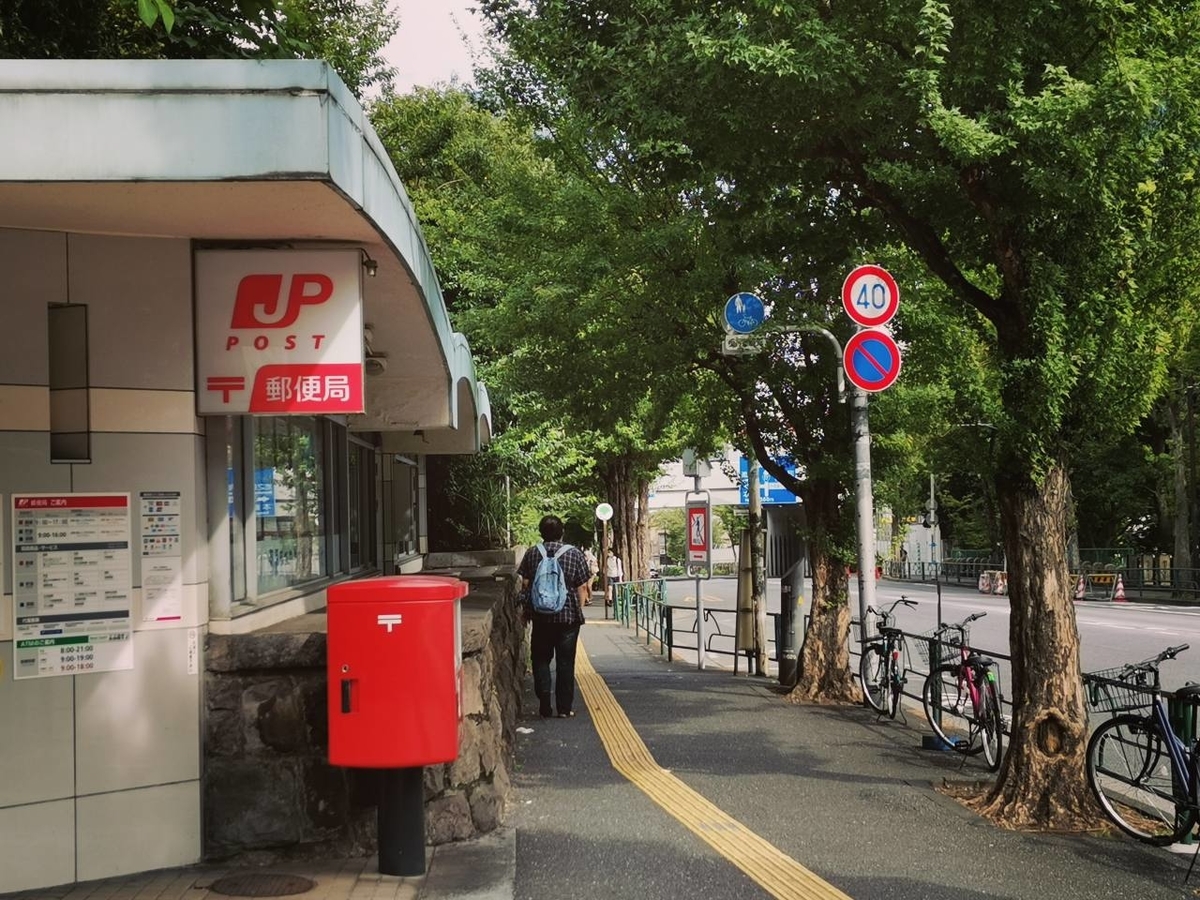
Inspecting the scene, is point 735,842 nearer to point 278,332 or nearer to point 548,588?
point 278,332

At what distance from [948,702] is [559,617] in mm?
3263

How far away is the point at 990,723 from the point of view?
8992 millimetres

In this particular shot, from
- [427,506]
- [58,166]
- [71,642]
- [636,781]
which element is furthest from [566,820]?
[427,506]

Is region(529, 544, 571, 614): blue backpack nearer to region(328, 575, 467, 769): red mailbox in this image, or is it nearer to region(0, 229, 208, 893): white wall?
region(0, 229, 208, 893): white wall

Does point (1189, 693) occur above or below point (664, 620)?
above

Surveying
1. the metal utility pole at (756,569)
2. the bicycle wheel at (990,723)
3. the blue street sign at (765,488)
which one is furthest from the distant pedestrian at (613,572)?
the bicycle wheel at (990,723)

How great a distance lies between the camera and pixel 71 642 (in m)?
5.23

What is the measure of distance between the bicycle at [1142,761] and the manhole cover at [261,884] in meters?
4.42

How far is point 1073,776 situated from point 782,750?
2.66 meters

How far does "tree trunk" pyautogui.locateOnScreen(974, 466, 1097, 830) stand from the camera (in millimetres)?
7168

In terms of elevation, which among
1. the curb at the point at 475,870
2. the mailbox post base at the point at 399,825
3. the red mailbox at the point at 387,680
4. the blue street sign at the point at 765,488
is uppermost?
the blue street sign at the point at 765,488

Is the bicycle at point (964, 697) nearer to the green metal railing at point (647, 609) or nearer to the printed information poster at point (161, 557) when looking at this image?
the printed information poster at point (161, 557)

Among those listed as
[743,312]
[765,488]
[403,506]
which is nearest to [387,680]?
[743,312]

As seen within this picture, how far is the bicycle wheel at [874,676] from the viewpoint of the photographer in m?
11.5
